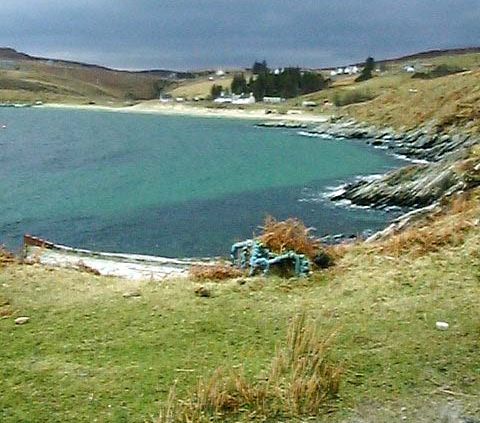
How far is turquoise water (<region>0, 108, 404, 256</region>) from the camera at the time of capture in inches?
1136

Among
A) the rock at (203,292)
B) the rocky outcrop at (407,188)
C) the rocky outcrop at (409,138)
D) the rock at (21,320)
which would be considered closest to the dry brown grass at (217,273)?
the rock at (203,292)

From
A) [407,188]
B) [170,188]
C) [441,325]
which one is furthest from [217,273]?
[170,188]

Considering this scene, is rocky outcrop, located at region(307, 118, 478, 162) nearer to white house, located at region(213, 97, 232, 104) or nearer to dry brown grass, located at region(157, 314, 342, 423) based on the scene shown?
dry brown grass, located at region(157, 314, 342, 423)

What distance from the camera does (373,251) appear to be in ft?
35.6

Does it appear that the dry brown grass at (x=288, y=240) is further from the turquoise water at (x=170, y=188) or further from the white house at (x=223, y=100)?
the white house at (x=223, y=100)

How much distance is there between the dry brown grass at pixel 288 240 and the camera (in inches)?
412

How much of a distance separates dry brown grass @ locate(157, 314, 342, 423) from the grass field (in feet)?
0.32

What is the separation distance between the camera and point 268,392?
557cm

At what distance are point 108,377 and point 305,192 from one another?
3576 centimetres

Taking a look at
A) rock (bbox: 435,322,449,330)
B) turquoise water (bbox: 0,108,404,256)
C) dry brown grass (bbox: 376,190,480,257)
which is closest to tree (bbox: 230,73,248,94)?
turquoise water (bbox: 0,108,404,256)

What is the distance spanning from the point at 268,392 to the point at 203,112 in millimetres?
150265

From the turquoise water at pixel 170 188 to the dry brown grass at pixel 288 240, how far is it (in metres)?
13.9

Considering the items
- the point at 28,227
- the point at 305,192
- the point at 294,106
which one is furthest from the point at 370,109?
the point at 28,227

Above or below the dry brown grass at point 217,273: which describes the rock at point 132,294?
above
